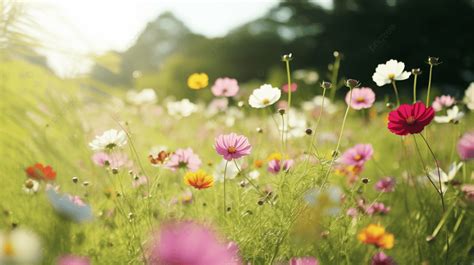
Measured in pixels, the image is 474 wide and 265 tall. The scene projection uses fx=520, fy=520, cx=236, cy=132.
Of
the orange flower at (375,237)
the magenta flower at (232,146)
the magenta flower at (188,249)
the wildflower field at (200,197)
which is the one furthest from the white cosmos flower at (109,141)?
the magenta flower at (188,249)

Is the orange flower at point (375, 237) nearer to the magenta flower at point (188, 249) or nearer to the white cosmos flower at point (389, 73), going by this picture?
the white cosmos flower at point (389, 73)

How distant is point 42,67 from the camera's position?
1342 millimetres

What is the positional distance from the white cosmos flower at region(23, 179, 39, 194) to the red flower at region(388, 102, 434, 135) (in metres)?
0.85

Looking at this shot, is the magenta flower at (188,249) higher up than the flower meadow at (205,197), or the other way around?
the flower meadow at (205,197)

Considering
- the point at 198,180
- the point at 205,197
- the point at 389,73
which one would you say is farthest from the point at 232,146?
the point at 389,73

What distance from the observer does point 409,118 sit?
44.3 inches

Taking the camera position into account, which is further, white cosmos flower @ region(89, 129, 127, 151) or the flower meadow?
white cosmos flower @ region(89, 129, 127, 151)

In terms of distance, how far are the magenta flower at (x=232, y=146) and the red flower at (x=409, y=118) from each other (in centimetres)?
32

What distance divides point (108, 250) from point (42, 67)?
0.50 metres

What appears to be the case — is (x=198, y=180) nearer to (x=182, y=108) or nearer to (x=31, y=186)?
(x=31, y=186)

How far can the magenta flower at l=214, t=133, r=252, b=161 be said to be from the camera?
108cm

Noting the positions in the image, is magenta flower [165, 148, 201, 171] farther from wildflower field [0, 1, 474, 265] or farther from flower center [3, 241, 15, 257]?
flower center [3, 241, 15, 257]

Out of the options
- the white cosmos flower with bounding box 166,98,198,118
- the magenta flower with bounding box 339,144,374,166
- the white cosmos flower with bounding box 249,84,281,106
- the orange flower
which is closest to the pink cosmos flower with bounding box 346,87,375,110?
the magenta flower with bounding box 339,144,374,166

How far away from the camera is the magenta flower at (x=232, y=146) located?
3.54 ft
